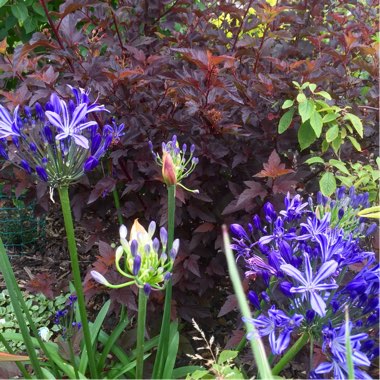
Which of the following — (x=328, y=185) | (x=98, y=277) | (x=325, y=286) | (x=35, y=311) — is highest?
(x=98, y=277)

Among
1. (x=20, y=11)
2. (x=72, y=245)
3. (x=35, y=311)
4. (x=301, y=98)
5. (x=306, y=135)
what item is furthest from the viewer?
(x=20, y=11)

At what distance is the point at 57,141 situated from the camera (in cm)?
146

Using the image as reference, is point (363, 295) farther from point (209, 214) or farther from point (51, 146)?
point (209, 214)

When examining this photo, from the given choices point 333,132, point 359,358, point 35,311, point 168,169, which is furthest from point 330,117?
point 35,311

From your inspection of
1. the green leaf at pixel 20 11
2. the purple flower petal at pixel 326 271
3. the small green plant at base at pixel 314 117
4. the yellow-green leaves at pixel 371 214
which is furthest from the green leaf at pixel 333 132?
the green leaf at pixel 20 11

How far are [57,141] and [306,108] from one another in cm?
94

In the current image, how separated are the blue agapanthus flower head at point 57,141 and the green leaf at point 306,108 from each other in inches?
29.7

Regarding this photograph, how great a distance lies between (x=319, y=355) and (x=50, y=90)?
1.38 metres

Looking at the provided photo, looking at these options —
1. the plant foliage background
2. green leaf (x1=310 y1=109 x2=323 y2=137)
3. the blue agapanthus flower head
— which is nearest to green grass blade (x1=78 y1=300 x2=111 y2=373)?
the plant foliage background

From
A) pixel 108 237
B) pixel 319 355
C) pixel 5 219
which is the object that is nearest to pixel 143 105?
pixel 108 237

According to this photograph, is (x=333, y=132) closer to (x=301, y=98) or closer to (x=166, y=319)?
(x=301, y=98)

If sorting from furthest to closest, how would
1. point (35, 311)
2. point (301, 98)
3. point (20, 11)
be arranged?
point (20, 11) → point (35, 311) → point (301, 98)

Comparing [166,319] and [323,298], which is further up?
[323,298]

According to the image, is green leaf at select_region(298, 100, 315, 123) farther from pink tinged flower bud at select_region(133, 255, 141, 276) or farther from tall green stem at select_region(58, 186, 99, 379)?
pink tinged flower bud at select_region(133, 255, 141, 276)
